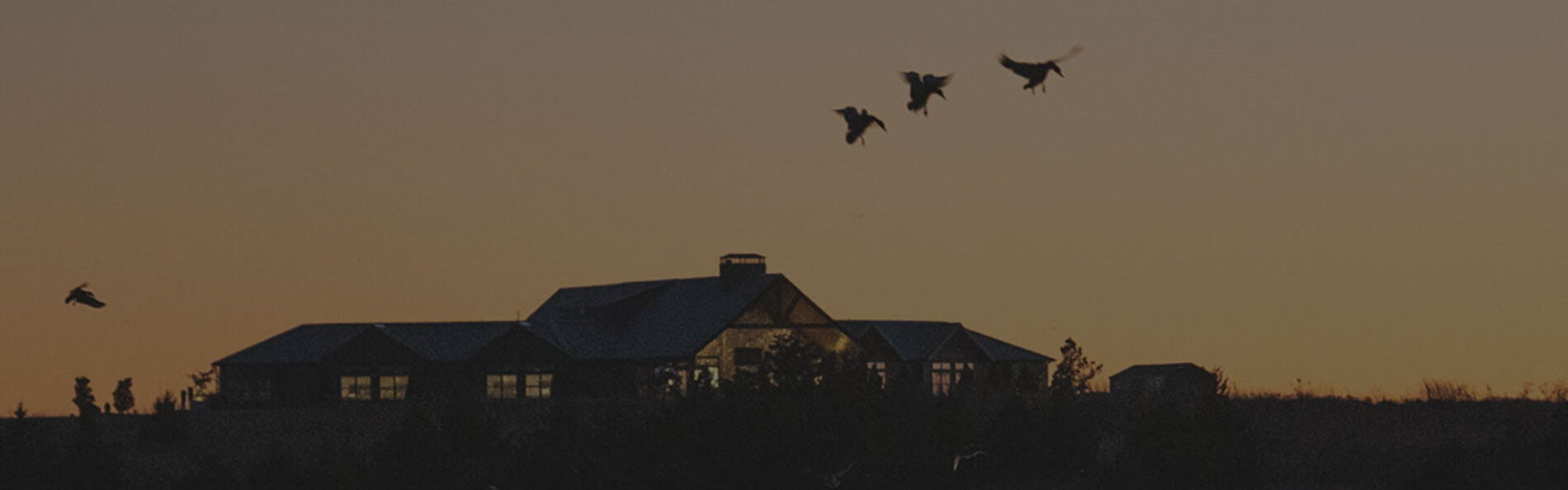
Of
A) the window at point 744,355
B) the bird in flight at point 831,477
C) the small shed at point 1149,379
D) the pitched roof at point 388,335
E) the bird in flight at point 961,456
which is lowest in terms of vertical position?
the bird in flight at point 831,477

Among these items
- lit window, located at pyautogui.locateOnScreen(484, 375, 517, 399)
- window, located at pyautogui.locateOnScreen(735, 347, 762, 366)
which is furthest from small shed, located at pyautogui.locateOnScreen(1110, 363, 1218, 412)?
lit window, located at pyautogui.locateOnScreen(484, 375, 517, 399)

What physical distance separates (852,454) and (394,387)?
48725 mm

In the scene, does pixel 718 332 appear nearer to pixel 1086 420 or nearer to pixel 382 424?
pixel 382 424

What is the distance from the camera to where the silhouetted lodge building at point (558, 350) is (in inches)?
3558

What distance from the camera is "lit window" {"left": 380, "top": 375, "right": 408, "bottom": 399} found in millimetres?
90812

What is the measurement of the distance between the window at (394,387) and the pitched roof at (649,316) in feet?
18.4

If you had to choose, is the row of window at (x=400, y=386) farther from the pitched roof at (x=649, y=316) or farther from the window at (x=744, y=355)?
the window at (x=744, y=355)

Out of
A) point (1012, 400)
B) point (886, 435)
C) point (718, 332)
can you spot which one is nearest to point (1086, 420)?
point (1012, 400)

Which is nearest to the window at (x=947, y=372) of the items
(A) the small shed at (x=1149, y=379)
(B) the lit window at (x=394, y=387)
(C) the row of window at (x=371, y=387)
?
(A) the small shed at (x=1149, y=379)

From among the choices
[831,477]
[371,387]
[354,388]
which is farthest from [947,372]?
[831,477]

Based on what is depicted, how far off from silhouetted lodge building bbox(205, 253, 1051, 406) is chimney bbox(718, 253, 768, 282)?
1.7 inches

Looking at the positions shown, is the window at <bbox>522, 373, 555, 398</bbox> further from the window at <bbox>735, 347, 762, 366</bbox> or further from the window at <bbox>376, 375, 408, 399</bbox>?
the window at <bbox>735, 347, 762, 366</bbox>

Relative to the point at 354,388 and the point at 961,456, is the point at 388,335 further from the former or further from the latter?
the point at 961,456

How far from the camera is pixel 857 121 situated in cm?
3309
